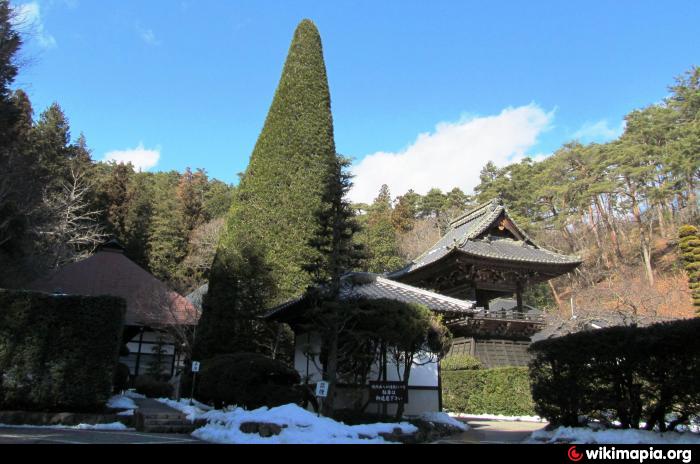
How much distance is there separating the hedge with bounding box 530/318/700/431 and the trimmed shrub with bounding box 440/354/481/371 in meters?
10.2

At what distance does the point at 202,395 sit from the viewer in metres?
13.1

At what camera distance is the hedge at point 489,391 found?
1755 centimetres

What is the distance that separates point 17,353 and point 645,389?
1330cm

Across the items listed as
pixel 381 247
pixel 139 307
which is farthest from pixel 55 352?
pixel 381 247

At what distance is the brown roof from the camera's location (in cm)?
2053

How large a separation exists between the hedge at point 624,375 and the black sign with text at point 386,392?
2944mm

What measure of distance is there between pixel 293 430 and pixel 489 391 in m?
12.5

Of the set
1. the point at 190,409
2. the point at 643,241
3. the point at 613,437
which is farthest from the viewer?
the point at 643,241

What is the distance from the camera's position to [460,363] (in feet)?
65.1

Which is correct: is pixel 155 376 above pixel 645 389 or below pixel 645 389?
below

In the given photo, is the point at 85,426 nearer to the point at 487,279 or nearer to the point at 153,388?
the point at 153,388

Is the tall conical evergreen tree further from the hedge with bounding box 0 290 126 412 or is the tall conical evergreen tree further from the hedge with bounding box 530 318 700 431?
the hedge with bounding box 530 318 700 431

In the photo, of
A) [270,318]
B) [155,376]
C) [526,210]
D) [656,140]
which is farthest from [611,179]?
[155,376]

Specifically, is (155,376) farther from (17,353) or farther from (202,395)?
(17,353)
